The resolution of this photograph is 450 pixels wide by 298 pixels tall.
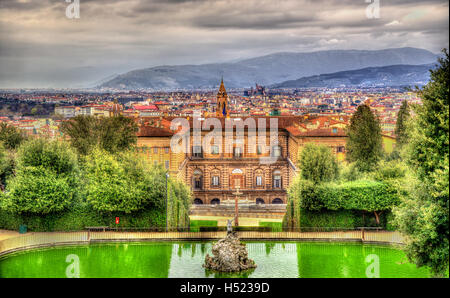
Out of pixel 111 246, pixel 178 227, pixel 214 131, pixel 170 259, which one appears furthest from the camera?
pixel 214 131

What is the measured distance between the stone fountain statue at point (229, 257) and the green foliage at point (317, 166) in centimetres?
1233

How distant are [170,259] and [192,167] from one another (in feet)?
76.6

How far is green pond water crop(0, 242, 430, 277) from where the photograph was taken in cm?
2716

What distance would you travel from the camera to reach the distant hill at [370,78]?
53812 millimetres

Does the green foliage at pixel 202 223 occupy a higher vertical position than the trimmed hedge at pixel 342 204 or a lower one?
lower

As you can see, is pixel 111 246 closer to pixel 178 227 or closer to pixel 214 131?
pixel 178 227

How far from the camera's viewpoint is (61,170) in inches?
1464

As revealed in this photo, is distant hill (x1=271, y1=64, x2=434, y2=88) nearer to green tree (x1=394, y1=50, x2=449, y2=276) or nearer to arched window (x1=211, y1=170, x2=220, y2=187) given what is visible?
arched window (x1=211, y1=170, x2=220, y2=187)

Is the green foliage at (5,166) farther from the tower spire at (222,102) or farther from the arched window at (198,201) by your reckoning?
the tower spire at (222,102)

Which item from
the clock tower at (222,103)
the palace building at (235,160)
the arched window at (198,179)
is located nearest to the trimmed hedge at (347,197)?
the palace building at (235,160)

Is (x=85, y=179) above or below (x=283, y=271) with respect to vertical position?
above

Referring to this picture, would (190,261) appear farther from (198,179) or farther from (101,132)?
(198,179)

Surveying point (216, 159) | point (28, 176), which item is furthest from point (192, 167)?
point (28, 176)

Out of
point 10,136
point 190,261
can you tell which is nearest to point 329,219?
point 190,261
